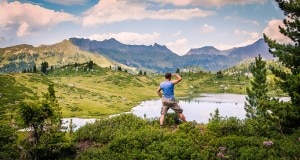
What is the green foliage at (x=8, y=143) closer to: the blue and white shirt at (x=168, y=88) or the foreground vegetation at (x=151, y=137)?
the foreground vegetation at (x=151, y=137)

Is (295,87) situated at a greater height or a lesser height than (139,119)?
greater

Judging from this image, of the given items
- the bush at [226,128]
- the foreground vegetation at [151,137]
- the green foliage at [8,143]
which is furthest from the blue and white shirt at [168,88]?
the green foliage at [8,143]

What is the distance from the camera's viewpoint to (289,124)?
24047 millimetres

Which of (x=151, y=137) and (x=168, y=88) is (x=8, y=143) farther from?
(x=168, y=88)

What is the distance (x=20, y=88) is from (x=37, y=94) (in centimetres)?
1197

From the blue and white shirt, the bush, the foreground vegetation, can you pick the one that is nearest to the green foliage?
the foreground vegetation

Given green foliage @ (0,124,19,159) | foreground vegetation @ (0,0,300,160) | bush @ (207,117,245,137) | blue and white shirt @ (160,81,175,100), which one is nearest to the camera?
foreground vegetation @ (0,0,300,160)

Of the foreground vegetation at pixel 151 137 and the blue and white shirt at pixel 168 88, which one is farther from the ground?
the blue and white shirt at pixel 168 88

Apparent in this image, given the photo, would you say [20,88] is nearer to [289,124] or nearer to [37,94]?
[37,94]

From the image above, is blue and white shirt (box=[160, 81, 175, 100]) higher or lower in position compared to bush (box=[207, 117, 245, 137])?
higher

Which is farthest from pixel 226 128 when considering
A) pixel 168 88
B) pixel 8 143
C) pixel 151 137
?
pixel 8 143

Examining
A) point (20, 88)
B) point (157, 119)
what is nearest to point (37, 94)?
point (20, 88)

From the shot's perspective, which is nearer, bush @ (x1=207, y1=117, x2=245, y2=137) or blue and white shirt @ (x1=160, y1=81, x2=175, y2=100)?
bush @ (x1=207, y1=117, x2=245, y2=137)

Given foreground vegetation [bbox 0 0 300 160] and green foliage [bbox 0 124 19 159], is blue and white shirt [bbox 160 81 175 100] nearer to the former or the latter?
foreground vegetation [bbox 0 0 300 160]
